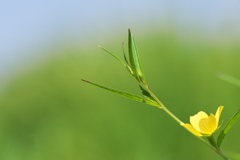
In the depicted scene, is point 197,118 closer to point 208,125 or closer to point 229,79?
point 208,125

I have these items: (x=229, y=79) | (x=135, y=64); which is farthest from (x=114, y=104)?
(x=135, y=64)

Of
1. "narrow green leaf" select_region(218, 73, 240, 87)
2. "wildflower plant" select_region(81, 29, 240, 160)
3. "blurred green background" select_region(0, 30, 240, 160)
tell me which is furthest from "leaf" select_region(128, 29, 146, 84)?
"blurred green background" select_region(0, 30, 240, 160)

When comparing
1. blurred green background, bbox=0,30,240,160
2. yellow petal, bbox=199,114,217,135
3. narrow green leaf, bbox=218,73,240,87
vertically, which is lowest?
blurred green background, bbox=0,30,240,160

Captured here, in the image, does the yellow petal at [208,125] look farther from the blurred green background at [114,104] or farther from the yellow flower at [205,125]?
the blurred green background at [114,104]

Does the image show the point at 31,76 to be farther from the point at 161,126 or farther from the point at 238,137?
the point at 238,137

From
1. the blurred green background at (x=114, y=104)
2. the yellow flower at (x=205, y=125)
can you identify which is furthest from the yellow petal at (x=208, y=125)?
the blurred green background at (x=114, y=104)

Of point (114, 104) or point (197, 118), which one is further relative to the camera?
point (114, 104)

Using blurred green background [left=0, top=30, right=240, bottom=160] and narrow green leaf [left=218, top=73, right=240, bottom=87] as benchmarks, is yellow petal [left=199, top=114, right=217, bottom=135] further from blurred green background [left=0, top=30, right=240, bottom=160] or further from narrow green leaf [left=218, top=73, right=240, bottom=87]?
blurred green background [left=0, top=30, right=240, bottom=160]
